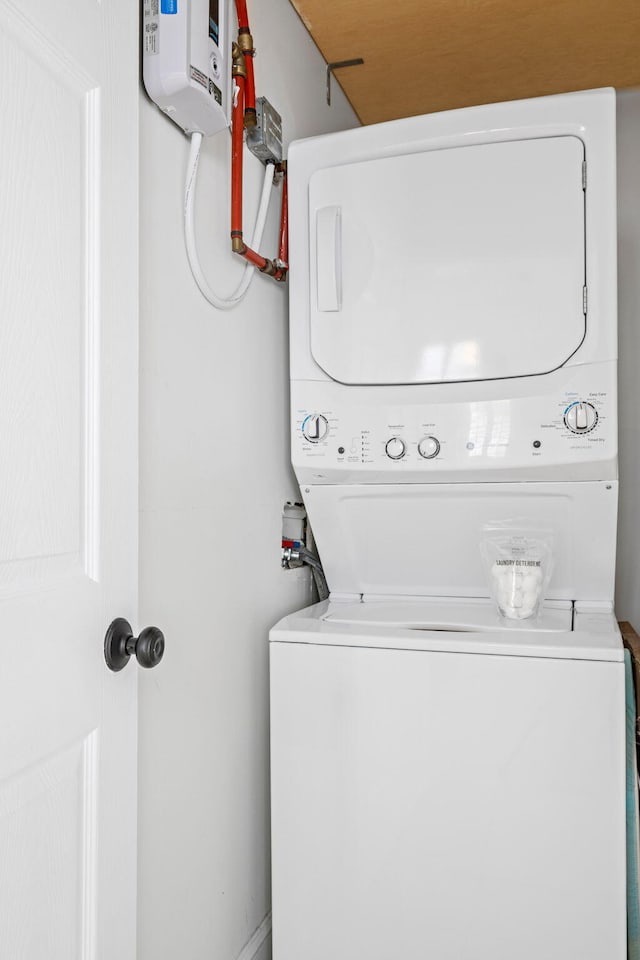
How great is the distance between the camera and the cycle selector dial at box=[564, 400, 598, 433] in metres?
1.56

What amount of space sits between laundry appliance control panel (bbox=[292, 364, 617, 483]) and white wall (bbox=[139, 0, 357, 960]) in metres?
0.14

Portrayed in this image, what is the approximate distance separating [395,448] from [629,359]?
1.07 metres

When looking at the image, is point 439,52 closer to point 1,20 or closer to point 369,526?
point 369,526

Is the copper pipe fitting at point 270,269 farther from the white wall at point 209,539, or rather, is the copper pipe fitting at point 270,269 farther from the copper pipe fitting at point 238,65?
the copper pipe fitting at point 238,65

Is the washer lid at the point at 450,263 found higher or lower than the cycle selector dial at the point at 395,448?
higher

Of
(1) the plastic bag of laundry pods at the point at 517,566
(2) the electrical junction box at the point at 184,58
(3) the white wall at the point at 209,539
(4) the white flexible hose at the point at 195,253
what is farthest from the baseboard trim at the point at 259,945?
(2) the electrical junction box at the point at 184,58

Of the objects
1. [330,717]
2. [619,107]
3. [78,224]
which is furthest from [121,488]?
[619,107]

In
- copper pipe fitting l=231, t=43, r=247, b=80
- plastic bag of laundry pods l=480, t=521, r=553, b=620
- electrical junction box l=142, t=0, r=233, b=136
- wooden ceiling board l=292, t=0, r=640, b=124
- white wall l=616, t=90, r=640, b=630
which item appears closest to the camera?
electrical junction box l=142, t=0, r=233, b=136

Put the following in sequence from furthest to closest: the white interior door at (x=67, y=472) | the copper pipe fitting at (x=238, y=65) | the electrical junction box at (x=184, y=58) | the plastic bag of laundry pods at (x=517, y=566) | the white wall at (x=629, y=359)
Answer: the white wall at (x=629, y=359) → the plastic bag of laundry pods at (x=517, y=566) → the copper pipe fitting at (x=238, y=65) → the electrical junction box at (x=184, y=58) → the white interior door at (x=67, y=472)

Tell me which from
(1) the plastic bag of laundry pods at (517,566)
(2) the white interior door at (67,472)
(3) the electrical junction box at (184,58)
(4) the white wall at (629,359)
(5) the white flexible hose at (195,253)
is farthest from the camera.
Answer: (4) the white wall at (629,359)

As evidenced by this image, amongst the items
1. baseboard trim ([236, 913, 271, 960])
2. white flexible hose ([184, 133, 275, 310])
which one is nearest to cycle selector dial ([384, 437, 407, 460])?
white flexible hose ([184, 133, 275, 310])

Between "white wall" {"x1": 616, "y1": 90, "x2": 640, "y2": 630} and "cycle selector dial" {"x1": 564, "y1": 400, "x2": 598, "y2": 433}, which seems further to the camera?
"white wall" {"x1": 616, "y1": 90, "x2": 640, "y2": 630}

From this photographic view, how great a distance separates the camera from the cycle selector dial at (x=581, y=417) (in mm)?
1558

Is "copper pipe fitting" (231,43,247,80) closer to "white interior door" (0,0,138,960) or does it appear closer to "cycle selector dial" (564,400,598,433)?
"white interior door" (0,0,138,960)
